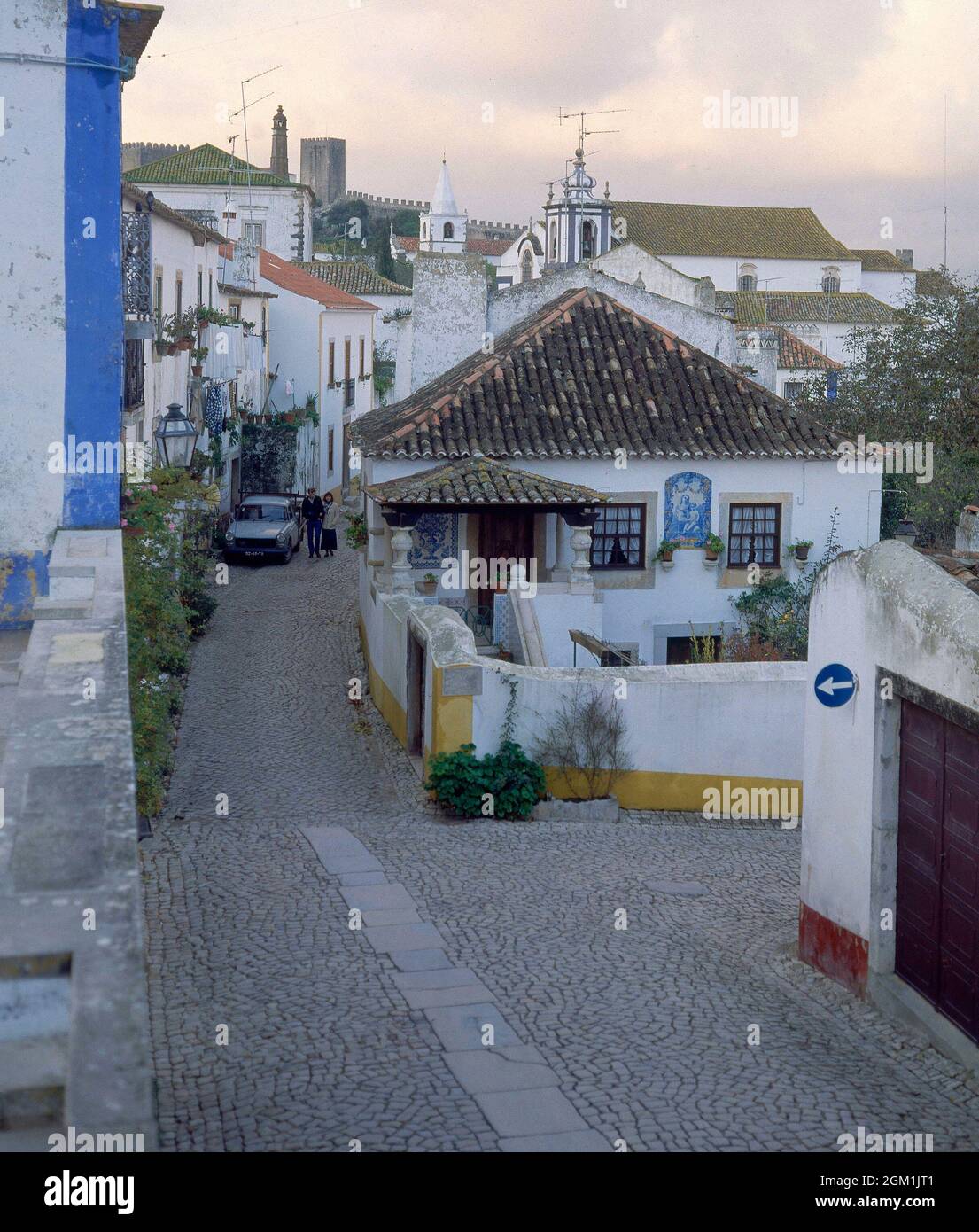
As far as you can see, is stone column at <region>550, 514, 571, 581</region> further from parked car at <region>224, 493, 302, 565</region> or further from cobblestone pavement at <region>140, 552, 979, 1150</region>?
parked car at <region>224, 493, 302, 565</region>

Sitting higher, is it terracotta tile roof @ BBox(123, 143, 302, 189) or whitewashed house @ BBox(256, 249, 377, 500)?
terracotta tile roof @ BBox(123, 143, 302, 189)

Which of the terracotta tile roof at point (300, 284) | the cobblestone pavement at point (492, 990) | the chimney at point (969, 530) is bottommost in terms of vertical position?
the cobblestone pavement at point (492, 990)

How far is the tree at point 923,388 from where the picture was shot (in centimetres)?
2822

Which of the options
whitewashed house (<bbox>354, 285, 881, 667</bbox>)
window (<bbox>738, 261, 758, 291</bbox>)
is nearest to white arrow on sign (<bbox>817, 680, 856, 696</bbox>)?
whitewashed house (<bbox>354, 285, 881, 667</bbox>)

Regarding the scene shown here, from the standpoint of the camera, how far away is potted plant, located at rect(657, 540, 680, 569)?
21.0 m

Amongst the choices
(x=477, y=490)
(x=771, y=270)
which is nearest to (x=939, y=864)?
(x=477, y=490)

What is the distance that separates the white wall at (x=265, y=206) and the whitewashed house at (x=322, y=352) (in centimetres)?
592

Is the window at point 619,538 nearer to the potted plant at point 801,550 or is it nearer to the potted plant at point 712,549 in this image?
the potted plant at point 712,549

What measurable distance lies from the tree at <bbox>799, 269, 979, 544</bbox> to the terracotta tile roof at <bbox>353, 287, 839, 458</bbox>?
5901 millimetres

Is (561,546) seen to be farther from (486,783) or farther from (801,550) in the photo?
(486,783)

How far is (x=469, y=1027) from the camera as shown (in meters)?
7.88

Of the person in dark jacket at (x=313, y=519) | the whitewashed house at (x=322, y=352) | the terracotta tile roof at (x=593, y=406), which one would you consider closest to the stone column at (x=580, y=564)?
the terracotta tile roof at (x=593, y=406)
